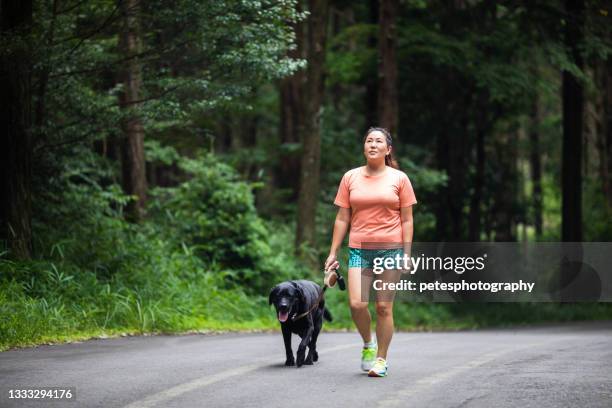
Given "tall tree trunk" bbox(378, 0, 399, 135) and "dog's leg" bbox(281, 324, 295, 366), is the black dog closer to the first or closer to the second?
"dog's leg" bbox(281, 324, 295, 366)

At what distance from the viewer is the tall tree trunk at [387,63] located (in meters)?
24.0

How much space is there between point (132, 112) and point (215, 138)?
6368 millimetres

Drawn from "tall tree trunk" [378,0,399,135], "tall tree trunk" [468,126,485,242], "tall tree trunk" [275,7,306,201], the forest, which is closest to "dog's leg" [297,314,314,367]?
the forest

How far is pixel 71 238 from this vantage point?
1647 centimetres

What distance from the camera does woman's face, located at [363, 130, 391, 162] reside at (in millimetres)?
8422

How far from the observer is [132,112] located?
15.6 metres

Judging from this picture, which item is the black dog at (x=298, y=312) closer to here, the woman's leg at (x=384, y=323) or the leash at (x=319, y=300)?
the leash at (x=319, y=300)

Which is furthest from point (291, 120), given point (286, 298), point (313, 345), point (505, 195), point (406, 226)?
point (406, 226)

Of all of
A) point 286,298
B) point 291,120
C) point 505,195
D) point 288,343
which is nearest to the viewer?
point 286,298

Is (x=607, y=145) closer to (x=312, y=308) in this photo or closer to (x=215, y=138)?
(x=215, y=138)

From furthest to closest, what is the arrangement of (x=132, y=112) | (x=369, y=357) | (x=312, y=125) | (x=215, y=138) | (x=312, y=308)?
(x=312, y=125) < (x=215, y=138) < (x=132, y=112) < (x=312, y=308) < (x=369, y=357)

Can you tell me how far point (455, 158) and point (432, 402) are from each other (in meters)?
25.9

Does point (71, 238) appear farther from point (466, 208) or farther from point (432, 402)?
point (466, 208)

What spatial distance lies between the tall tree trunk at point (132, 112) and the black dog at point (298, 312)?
284 inches
